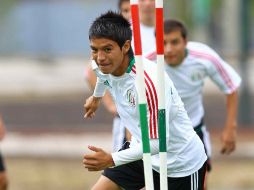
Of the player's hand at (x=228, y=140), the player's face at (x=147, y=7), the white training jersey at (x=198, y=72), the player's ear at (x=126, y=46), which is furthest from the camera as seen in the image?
the player's face at (x=147, y=7)

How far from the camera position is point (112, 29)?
646 centimetres

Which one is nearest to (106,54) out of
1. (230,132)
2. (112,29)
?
(112,29)

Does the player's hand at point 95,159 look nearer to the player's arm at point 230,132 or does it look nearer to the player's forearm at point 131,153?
the player's forearm at point 131,153

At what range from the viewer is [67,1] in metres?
28.8

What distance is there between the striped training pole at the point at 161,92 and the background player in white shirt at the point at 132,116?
0.28ft

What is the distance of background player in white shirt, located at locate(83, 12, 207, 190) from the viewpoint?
644 cm

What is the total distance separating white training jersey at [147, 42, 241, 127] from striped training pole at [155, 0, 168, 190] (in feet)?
7.39

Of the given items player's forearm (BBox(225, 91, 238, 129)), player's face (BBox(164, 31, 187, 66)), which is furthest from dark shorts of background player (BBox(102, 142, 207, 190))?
player's forearm (BBox(225, 91, 238, 129))

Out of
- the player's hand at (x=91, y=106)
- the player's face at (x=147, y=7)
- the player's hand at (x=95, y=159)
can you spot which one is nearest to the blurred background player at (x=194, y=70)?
the player's face at (x=147, y=7)

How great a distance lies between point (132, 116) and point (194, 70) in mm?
2072

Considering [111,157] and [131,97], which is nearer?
[111,157]

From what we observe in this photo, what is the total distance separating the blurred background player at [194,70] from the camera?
8398 millimetres

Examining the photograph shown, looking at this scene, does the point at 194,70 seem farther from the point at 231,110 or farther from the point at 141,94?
the point at 141,94

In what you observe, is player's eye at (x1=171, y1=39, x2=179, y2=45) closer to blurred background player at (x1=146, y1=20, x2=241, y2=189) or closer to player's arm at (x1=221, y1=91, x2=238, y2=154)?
blurred background player at (x1=146, y1=20, x2=241, y2=189)
